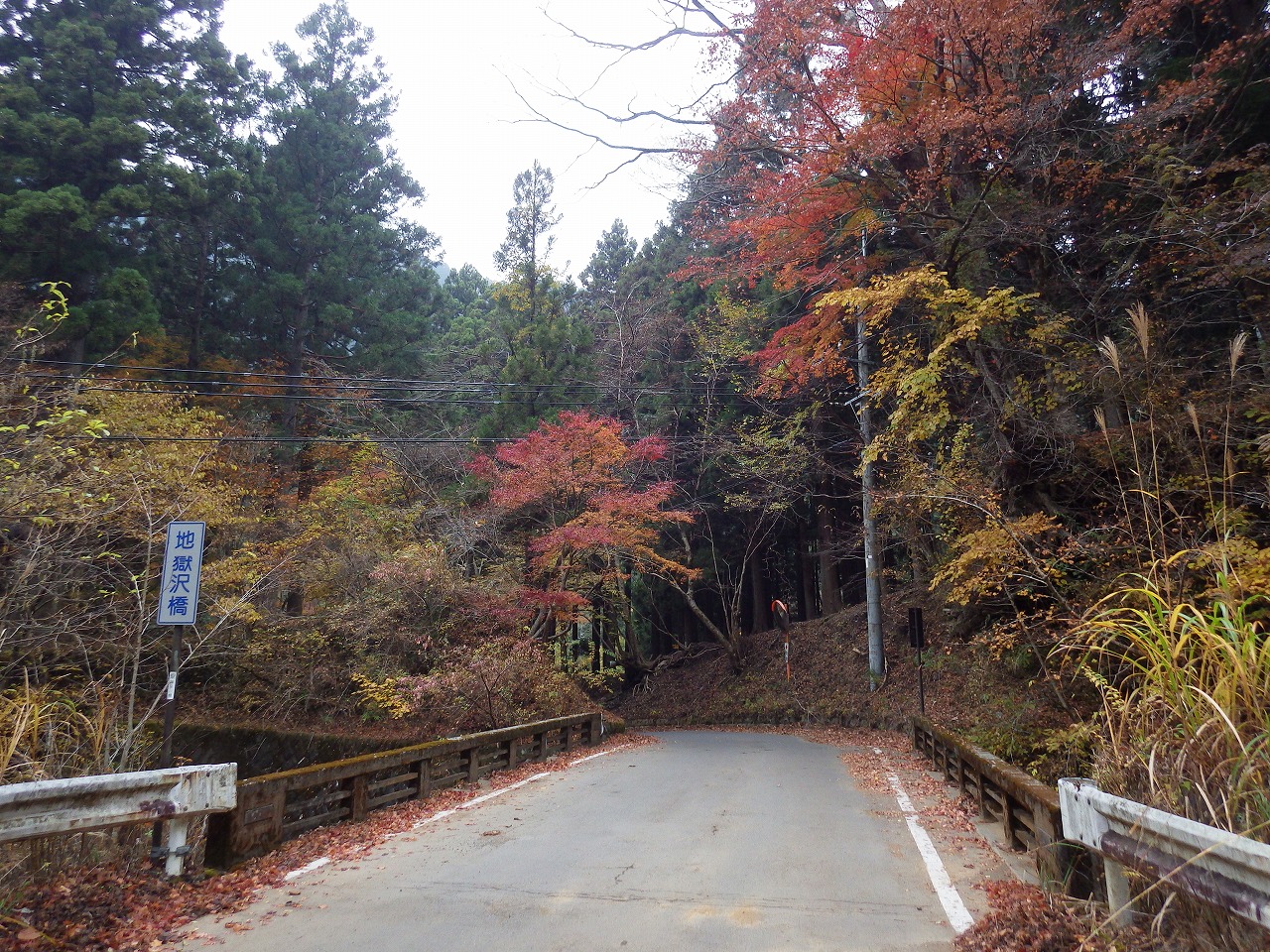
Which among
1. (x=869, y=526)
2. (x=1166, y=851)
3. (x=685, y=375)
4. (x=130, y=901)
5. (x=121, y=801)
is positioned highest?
(x=685, y=375)

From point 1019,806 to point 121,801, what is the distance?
6.44 m

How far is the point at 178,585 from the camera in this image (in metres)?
6.13

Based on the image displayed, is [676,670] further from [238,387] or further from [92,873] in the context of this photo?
[92,873]

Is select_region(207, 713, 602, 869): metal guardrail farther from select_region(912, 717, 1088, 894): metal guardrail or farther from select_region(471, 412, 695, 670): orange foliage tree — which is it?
select_region(471, 412, 695, 670): orange foliage tree

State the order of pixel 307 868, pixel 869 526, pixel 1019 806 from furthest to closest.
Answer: pixel 869 526, pixel 1019 806, pixel 307 868

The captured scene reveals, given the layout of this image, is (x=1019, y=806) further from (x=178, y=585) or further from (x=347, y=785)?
(x=178, y=585)

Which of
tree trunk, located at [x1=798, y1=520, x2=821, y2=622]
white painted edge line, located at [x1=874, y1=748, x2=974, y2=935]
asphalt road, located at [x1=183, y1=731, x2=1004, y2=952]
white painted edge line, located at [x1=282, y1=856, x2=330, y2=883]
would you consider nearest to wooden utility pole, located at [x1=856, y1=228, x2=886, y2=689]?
tree trunk, located at [x1=798, y1=520, x2=821, y2=622]

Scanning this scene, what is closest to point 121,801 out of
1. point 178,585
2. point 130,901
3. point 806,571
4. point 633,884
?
point 130,901

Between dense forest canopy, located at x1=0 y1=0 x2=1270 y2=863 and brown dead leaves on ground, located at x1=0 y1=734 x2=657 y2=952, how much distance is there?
160cm

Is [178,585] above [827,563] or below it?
below

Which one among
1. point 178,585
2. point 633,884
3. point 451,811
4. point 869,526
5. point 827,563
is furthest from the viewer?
Answer: point 827,563

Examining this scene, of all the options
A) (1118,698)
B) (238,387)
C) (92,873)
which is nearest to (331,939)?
(92,873)

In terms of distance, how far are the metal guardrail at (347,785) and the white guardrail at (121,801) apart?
1.25ft

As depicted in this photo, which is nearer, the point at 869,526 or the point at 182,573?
the point at 182,573
